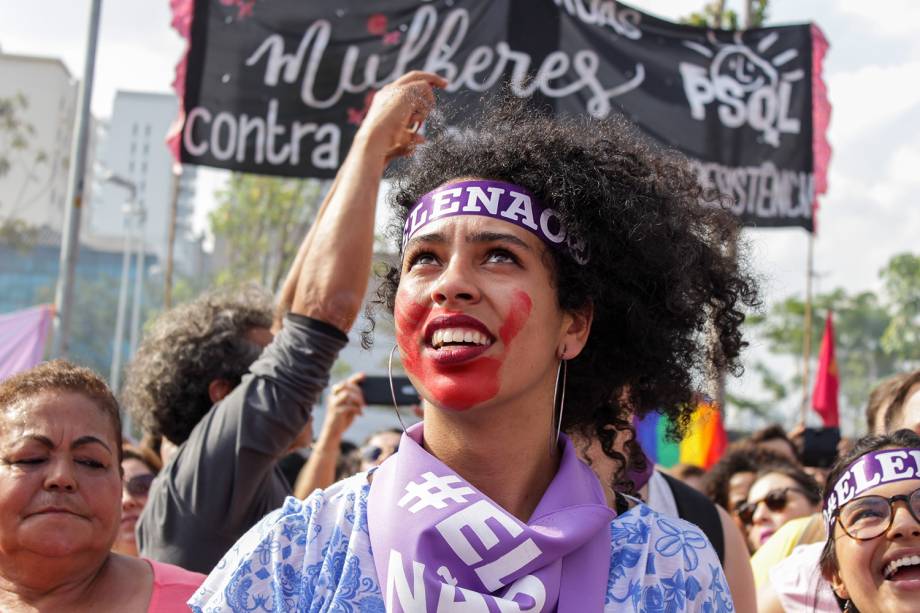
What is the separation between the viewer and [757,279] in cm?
266

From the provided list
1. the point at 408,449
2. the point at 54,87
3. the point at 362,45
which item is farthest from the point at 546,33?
the point at 54,87

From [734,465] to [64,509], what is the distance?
13.4 feet

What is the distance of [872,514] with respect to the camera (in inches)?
116

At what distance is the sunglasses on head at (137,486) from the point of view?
431 centimetres

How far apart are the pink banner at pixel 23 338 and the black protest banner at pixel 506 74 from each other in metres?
2.59

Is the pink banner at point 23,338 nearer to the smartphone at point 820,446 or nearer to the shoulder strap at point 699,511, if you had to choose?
the smartphone at point 820,446

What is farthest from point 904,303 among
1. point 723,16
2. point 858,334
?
point 723,16

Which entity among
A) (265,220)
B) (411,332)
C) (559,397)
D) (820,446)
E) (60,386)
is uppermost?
(265,220)

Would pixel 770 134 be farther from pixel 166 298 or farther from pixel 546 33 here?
pixel 166 298

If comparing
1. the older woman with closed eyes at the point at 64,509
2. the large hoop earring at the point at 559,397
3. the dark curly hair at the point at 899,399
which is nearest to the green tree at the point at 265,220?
the dark curly hair at the point at 899,399

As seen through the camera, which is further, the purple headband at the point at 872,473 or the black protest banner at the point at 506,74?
the black protest banner at the point at 506,74

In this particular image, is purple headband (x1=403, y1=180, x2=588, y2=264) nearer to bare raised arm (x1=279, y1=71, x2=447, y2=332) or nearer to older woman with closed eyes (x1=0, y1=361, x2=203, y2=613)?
bare raised arm (x1=279, y1=71, x2=447, y2=332)

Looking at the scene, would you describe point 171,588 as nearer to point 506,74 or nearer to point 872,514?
point 872,514

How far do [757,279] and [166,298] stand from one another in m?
10.4
